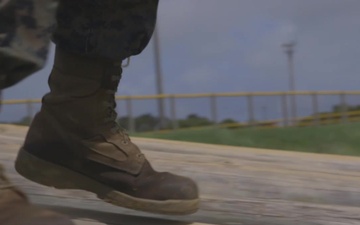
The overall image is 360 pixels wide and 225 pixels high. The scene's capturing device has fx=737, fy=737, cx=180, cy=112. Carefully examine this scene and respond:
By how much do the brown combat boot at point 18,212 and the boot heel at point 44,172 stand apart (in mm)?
339

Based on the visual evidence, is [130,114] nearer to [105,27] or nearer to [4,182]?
[105,27]

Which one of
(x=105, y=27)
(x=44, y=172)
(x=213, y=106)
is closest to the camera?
(x=105, y=27)

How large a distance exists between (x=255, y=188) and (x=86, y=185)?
1.52ft

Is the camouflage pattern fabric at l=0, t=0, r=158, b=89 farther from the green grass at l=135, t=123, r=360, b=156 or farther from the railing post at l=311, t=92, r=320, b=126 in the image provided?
the railing post at l=311, t=92, r=320, b=126

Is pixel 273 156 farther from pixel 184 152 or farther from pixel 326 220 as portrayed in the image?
pixel 326 220

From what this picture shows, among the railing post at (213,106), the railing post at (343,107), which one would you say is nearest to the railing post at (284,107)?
the railing post at (213,106)

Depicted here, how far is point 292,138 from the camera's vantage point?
4.65 metres

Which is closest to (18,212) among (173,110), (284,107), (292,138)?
(292,138)

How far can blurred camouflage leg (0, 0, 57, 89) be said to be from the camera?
102cm

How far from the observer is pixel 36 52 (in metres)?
1.04

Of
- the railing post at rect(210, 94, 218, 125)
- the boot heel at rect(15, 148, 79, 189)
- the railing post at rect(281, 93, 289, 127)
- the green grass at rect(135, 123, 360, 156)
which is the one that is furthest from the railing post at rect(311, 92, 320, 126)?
the boot heel at rect(15, 148, 79, 189)

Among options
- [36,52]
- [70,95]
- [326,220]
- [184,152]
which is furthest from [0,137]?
[36,52]

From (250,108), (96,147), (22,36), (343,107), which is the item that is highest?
(22,36)

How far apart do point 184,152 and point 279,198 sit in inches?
23.6
